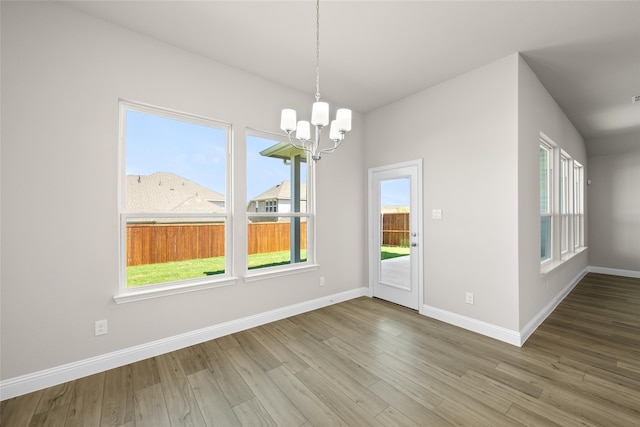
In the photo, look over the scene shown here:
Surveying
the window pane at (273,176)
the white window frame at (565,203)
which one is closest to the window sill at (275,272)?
the window pane at (273,176)

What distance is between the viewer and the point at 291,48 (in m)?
2.71

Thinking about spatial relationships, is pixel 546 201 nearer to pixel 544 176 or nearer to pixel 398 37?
pixel 544 176

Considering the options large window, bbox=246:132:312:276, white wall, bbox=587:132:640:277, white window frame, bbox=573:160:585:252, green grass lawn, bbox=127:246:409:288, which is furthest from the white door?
white wall, bbox=587:132:640:277

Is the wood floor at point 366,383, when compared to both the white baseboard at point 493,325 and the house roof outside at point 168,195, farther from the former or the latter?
the house roof outside at point 168,195

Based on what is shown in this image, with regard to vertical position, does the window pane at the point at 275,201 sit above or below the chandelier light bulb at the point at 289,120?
below

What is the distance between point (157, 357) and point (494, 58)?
4.58 m

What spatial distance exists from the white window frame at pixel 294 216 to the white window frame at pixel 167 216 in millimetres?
215

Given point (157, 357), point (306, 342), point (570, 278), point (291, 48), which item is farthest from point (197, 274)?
point (570, 278)

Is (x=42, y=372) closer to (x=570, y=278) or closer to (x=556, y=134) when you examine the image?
(x=556, y=134)

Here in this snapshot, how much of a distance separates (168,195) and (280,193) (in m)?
1.33

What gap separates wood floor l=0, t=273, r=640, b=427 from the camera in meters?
1.76

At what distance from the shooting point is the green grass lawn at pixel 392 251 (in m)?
3.84

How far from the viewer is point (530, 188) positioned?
2.98 meters

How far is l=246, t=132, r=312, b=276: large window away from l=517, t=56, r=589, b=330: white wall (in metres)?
2.51
